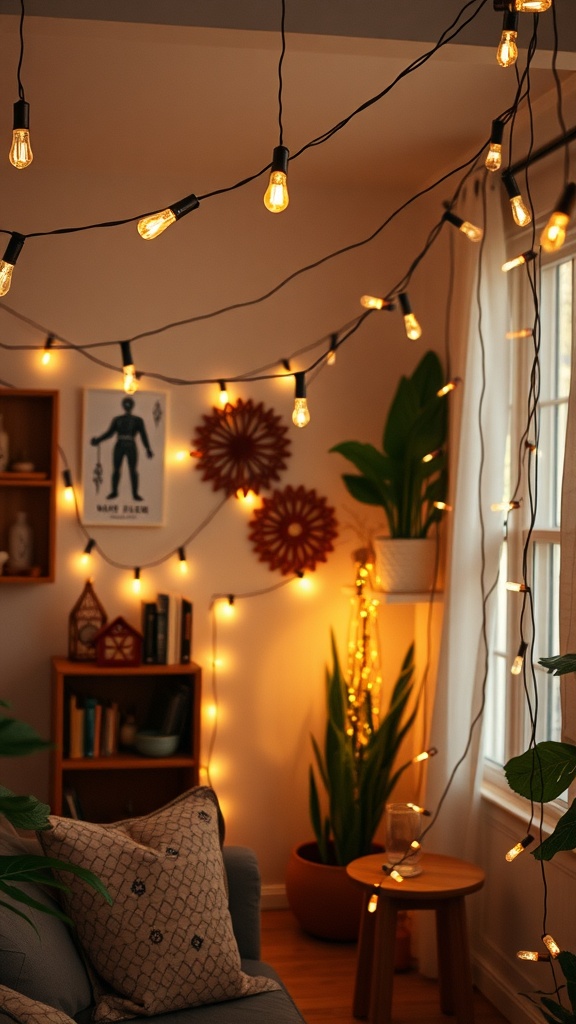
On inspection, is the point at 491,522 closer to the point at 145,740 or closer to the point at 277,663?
the point at 277,663

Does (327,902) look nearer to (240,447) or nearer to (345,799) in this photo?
(345,799)

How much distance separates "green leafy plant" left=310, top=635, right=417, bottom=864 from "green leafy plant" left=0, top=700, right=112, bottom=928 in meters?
2.25

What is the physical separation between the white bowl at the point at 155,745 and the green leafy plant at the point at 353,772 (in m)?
0.64

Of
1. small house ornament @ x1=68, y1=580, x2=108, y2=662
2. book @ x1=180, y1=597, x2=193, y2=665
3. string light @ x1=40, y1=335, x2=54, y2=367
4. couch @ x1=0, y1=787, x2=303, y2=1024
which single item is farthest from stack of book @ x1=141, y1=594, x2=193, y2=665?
couch @ x1=0, y1=787, x2=303, y2=1024

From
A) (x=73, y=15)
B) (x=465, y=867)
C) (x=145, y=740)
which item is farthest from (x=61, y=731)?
(x=73, y=15)

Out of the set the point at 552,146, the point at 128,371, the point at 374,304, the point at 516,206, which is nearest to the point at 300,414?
the point at 374,304

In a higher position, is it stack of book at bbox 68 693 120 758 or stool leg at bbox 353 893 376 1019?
stack of book at bbox 68 693 120 758

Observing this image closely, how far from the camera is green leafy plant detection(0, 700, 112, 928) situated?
1682 millimetres

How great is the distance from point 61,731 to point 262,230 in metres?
2.18

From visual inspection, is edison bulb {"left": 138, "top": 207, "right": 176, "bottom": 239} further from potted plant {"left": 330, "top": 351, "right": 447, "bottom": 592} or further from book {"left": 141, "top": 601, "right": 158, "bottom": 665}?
book {"left": 141, "top": 601, "right": 158, "bottom": 665}

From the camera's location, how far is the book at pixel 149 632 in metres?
4.22

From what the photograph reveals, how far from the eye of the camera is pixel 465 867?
3486 millimetres

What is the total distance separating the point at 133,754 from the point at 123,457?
3.84 ft

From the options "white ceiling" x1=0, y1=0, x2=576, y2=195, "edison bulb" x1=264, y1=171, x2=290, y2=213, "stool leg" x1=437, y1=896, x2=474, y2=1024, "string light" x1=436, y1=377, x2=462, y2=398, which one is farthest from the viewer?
"string light" x1=436, y1=377, x2=462, y2=398
